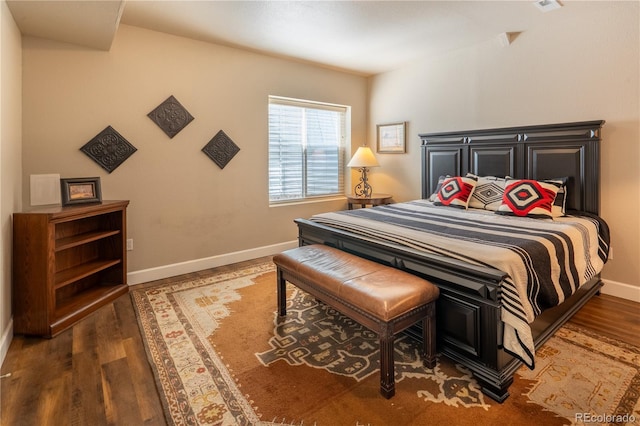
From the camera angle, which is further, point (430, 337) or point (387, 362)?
point (430, 337)

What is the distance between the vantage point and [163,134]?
11.2ft

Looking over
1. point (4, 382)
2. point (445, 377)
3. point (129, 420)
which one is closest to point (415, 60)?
point (445, 377)

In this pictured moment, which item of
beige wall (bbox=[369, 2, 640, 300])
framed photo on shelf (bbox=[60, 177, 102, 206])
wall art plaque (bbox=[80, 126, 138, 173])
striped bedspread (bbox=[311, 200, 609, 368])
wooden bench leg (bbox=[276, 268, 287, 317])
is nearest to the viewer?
striped bedspread (bbox=[311, 200, 609, 368])

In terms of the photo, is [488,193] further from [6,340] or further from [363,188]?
[6,340]

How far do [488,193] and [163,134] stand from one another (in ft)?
10.8

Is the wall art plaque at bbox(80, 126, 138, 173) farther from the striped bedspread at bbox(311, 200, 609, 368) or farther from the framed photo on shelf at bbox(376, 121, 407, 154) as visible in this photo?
the framed photo on shelf at bbox(376, 121, 407, 154)

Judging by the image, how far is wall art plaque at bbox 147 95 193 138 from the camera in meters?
3.36

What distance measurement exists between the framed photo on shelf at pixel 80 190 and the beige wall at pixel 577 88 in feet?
12.3

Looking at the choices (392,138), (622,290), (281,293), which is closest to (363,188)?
(392,138)

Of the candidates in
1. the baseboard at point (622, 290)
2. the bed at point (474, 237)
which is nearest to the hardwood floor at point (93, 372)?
the baseboard at point (622, 290)

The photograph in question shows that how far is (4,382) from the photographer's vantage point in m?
1.82

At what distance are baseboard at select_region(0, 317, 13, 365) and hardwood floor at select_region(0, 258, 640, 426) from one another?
0.10 ft

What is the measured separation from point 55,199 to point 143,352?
155 centimetres

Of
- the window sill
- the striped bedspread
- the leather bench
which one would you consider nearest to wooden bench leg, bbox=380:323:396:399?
the leather bench
